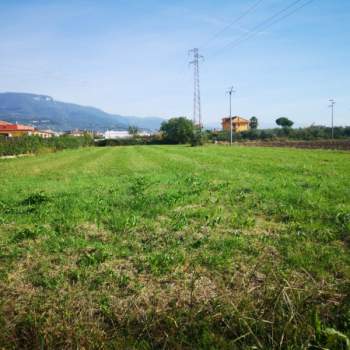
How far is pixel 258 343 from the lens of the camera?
8.55ft

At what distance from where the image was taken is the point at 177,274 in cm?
430

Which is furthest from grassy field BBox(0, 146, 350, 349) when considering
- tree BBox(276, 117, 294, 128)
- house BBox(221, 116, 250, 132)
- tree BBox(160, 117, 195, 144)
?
house BBox(221, 116, 250, 132)

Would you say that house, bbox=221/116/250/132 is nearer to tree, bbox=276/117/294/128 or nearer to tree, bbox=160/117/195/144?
tree, bbox=276/117/294/128

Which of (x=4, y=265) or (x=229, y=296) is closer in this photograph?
(x=229, y=296)

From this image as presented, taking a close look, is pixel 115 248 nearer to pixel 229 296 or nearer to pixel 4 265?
pixel 4 265

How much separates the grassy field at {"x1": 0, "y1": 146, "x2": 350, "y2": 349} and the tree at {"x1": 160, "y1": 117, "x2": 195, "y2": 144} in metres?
90.0

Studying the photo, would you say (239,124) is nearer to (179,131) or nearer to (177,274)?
(179,131)

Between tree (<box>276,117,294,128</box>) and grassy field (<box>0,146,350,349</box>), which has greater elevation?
tree (<box>276,117,294,128</box>)

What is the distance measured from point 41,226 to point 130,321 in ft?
13.4

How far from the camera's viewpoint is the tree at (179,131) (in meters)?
98.9

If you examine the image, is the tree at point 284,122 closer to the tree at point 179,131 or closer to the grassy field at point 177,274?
the tree at point 179,131

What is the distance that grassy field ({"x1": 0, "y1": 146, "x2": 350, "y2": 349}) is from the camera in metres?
2.95

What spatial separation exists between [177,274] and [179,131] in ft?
316

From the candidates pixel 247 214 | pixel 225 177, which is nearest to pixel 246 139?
pixel 225 177
